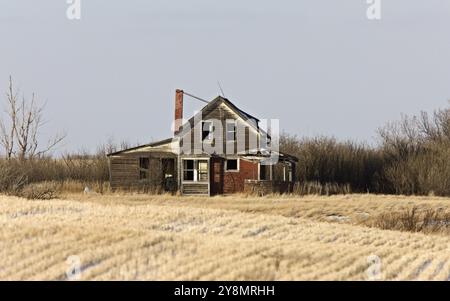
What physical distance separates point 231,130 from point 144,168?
19.1 feet

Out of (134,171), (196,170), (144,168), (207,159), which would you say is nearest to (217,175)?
(207,159)

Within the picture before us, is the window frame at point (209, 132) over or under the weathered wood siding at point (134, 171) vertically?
over

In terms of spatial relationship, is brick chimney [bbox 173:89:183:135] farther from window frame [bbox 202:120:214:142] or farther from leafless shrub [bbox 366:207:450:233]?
leafless shrub [bbox 366:207:450:233]

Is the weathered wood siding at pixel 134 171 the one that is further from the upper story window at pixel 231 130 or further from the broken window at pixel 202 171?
the upper story window at pixel 231 130

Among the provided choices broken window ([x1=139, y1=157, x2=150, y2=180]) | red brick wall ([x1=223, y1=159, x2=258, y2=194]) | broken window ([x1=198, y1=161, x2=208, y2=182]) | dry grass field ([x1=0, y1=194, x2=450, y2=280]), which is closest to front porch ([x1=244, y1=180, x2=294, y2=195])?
red brick wall ([x1=223, y1=159, x2=258, y2=194])

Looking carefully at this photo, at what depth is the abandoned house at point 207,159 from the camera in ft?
139

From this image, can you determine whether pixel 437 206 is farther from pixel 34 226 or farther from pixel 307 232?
pixel 34 226

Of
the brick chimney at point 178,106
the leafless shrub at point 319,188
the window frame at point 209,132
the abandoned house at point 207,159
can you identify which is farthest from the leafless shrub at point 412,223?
the brick chimney at point 178,106

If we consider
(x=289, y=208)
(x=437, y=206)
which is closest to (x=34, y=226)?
(x=289, y=208)

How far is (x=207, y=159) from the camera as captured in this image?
42656mm

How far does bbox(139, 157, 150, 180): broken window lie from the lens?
1714 inches

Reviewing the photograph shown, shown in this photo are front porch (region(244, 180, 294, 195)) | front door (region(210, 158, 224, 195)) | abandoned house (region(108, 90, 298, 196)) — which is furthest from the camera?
front door (region(210, 158, 224, 195))

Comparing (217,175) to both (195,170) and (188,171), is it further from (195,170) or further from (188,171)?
(188,171)

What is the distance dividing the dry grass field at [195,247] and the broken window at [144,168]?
21.5 metres
